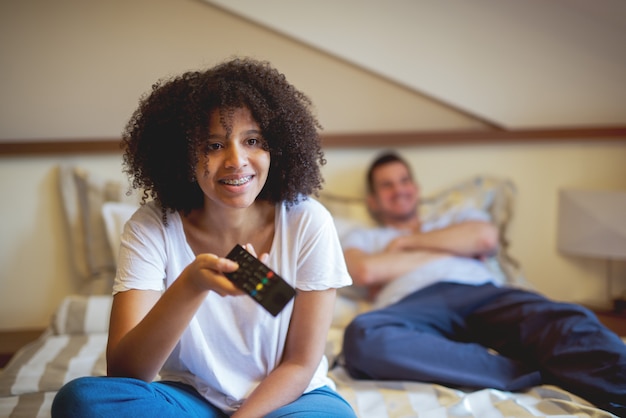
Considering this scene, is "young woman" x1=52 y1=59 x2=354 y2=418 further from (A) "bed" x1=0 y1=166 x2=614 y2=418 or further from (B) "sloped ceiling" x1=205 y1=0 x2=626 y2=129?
(B) "sloped ceiling" x1=205 y1=0 x2=626 y2=129

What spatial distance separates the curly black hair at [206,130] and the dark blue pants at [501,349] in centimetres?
57

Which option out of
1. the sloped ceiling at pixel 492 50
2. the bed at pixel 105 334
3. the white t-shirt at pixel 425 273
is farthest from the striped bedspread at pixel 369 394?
the sloped ceiling at pixel 492 50

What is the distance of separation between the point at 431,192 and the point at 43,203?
1468 mm

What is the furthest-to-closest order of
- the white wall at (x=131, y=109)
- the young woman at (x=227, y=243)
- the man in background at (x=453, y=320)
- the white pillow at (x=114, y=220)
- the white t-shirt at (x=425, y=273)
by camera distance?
1. the white wall at (x=131, y=109)
2. the white pillow at (x=114, y=220)
3. the white t-shirt at (x=425, y=273)
4. the man in background at (x=453, y=320)
5. the young woman at (x=227, y=243)

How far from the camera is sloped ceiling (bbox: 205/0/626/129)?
2564mm

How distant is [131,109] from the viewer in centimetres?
257

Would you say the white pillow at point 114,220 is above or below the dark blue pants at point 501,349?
above

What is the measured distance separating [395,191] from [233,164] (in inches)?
52.2

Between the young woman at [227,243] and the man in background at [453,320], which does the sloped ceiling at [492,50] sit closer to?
the man in background at [453,320]

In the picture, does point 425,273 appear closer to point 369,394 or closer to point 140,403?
point 369,394

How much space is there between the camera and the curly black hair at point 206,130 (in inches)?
46.3

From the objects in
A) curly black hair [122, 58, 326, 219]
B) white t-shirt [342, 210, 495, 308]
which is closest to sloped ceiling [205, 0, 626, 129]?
white t-shirt [342, 210, 495, 308]

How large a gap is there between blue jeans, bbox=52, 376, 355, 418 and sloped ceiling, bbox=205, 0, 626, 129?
5.48 feet

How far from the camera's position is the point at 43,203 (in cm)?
248
